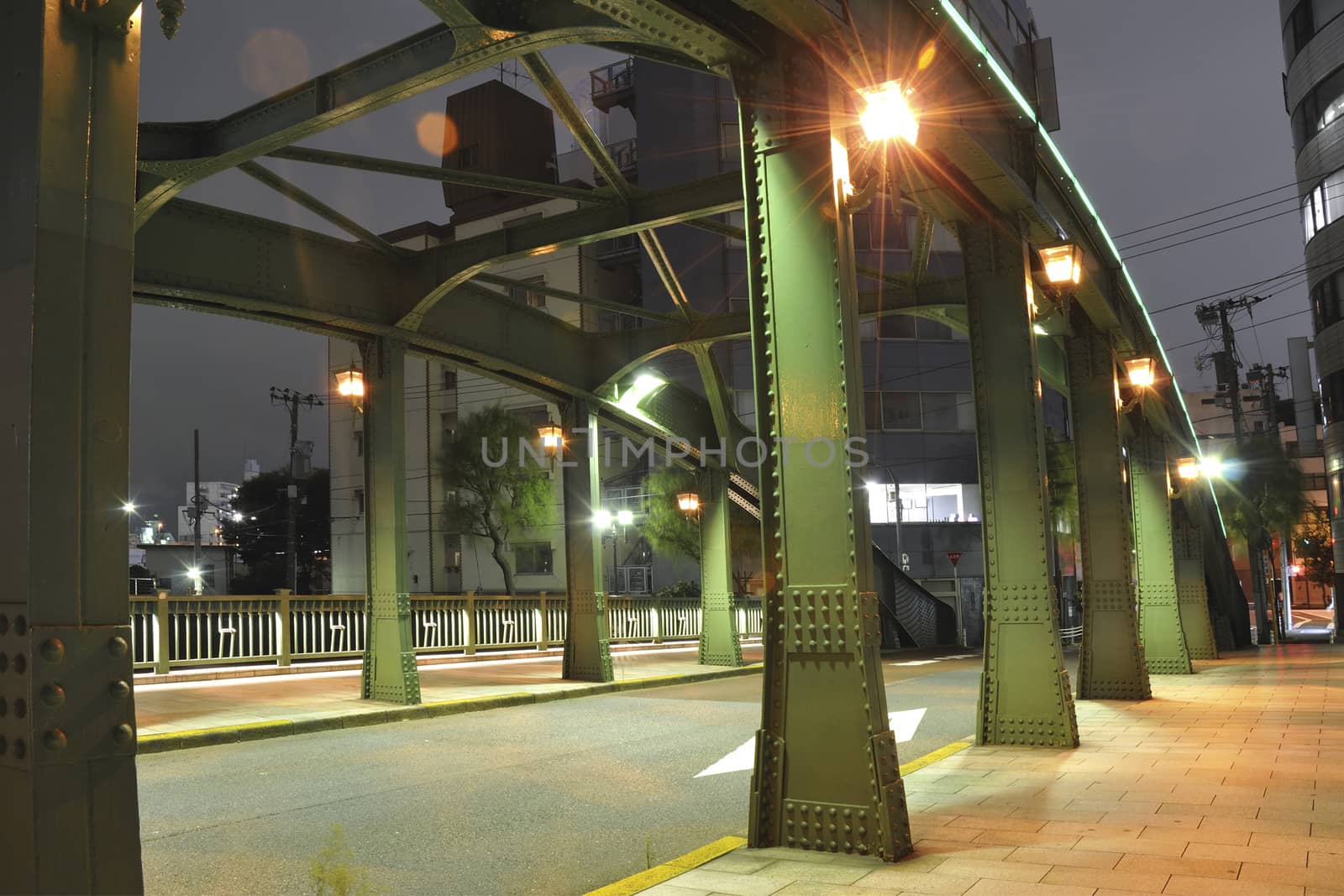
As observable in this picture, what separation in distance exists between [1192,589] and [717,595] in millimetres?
10350

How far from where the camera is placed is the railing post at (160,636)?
15703 millimetres

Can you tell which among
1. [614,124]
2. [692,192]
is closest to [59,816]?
[692,192]

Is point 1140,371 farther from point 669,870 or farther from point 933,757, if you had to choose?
point 669,870

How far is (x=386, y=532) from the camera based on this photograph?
14.0 meters

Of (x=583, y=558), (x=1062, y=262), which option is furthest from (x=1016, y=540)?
(x=583, y=558)

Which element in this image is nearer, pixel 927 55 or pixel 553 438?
pixel 927 55

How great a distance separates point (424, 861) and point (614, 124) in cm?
5528

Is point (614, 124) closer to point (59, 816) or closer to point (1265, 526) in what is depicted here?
point (1265, 526)

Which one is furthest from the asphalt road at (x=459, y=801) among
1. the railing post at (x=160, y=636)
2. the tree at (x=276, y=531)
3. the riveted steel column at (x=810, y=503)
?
the tree at (x=276, y=531)

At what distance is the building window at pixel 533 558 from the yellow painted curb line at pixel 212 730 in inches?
1507

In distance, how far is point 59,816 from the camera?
9.80ft

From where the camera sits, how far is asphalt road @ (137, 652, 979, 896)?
232 inches

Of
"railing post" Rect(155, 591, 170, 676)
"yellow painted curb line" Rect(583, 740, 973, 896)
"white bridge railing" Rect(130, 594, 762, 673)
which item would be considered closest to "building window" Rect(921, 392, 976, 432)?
"white bridge railing" Rect(130, 594, 762, 673)

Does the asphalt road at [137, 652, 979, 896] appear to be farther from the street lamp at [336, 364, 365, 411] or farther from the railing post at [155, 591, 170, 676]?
the railing post at [155, 591, 170, 676]
